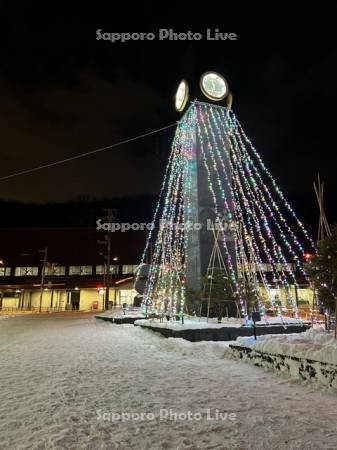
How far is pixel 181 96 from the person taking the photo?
20188mm

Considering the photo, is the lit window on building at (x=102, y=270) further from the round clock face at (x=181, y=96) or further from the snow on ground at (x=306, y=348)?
the snow on ground at (x=306, y=348)

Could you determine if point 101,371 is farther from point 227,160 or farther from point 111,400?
point 227,160

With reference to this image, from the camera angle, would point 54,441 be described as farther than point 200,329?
No

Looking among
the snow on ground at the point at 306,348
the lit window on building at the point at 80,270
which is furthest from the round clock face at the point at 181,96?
the lit window on building at the point at 80,270

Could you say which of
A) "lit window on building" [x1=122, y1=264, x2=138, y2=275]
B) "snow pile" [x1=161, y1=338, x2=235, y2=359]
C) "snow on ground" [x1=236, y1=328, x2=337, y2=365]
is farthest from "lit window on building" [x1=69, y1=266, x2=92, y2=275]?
"snow on ground" [x1=236, y1=328, x2=337, y2=365]

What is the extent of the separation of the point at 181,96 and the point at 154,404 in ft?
60.9

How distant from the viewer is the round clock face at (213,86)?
1912 cm

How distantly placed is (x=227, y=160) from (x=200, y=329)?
1038 centimetres

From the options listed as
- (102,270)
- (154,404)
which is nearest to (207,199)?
(154,404)

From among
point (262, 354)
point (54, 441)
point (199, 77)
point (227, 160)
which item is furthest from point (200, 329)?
point (199, 77)

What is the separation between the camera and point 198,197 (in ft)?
58.1

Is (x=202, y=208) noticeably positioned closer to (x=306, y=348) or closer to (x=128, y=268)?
(x=306, y=348)

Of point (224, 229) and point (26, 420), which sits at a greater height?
point (224, 229)

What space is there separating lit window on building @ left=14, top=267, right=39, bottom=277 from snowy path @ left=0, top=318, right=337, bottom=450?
44194mm
